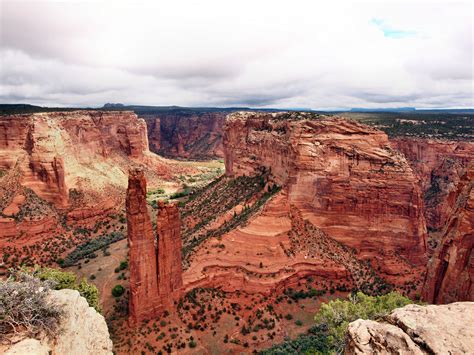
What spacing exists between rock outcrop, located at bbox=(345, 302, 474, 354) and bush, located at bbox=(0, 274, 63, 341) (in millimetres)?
11337

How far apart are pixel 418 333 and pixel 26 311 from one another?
13863mm

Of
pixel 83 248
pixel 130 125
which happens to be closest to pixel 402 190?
pixel 83 248

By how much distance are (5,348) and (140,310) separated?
24320 mm

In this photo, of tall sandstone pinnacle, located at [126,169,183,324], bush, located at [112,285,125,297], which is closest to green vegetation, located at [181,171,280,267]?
tall sandstone pinnacle, located at [126,169,183,324]

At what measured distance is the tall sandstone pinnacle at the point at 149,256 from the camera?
3212 cm

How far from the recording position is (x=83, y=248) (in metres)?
58.5

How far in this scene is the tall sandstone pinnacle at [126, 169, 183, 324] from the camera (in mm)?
32125

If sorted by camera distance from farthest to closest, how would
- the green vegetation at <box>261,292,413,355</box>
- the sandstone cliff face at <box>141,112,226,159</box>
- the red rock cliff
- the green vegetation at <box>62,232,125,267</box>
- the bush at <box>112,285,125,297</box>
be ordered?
the sandstone cliff face at <box>141,112,226,159</box> → the green vegetation at <box>62,232,125,267</box> → the bush at <box>112,285,125,297</box> → the red rock cliff → the green vegetation at <box>261,292,413,355</box>

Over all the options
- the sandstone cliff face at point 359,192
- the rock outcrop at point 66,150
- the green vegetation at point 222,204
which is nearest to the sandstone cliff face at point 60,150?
the rock outcrop at point 66,150

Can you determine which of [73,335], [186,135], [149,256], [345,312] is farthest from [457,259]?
[186,135]

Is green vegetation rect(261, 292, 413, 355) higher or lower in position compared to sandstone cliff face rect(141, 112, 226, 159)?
lower

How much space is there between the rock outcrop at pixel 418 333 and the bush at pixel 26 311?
11337 mm

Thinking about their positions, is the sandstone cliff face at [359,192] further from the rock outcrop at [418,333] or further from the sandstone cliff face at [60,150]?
the sandstone cliff face at [60,150]

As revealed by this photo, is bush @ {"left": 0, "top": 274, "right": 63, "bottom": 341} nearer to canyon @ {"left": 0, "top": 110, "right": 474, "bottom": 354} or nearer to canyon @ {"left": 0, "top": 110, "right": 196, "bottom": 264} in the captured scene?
canyon @ {"left": 0, "top": 110, "right": 474, "bottom": 354}
